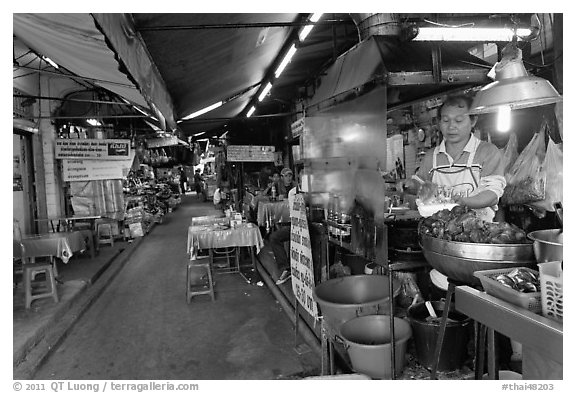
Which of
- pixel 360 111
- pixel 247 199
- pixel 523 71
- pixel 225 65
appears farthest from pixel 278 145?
pixel 523 71

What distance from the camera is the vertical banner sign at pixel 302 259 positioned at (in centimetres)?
393

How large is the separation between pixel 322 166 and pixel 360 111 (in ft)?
4.57

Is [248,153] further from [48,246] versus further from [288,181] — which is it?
[48,246]

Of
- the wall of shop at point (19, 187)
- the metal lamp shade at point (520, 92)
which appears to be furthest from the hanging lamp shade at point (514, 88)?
the wall of shop at point (19, 187)

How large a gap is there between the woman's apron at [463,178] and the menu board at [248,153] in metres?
9.57

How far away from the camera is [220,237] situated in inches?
266

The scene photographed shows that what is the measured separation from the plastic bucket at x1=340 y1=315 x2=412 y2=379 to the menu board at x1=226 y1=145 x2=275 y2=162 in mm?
9734

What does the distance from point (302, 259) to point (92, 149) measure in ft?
24.8

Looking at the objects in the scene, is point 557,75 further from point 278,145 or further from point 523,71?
point 278,145

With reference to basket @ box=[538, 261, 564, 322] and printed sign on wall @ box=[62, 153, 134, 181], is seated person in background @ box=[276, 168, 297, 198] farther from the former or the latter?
basket @ box=[538, 261, 564, 322]

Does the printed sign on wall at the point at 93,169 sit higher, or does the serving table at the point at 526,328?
the printed sign on wall at the point at 93,169

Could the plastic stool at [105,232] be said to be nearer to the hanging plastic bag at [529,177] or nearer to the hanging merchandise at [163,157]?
the hanging merchandise at [163,157]

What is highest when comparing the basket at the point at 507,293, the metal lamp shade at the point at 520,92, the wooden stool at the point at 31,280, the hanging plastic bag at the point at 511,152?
the metal lamp shade at the point at 520,92

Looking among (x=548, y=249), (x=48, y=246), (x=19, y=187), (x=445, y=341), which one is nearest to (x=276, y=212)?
(x=48, y=246)
